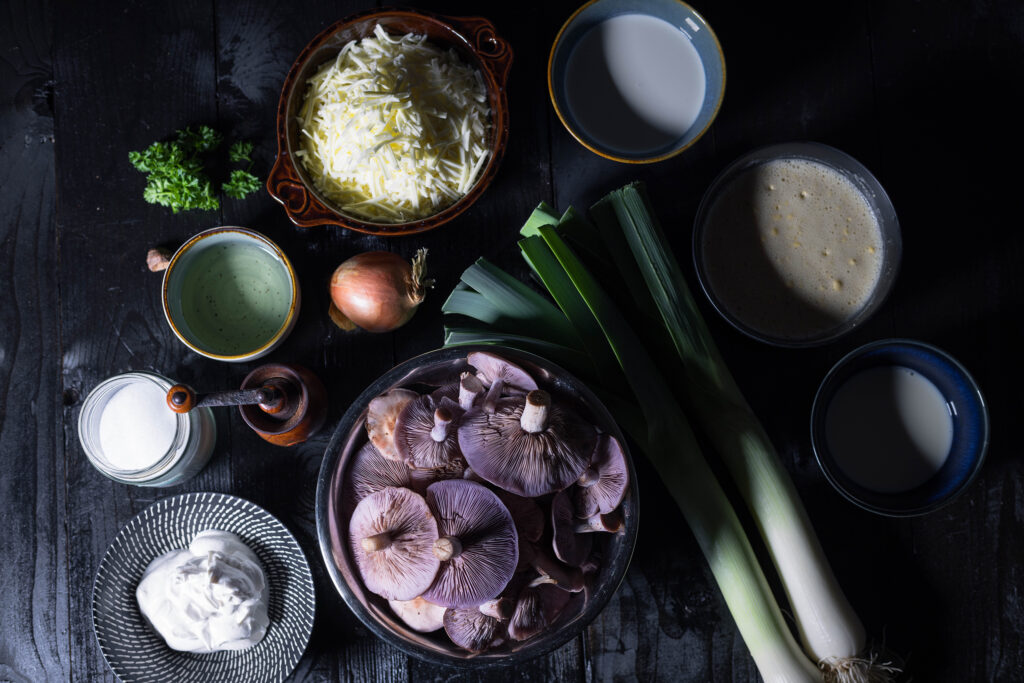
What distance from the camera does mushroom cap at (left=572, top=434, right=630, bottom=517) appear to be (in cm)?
91

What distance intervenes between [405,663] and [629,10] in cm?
130

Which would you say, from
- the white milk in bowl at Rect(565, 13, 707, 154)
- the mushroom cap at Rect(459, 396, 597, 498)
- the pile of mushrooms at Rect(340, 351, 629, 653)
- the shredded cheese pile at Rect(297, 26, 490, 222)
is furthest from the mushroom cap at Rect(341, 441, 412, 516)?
the white milk in bowl at Rect(565, 13, 707, 154)

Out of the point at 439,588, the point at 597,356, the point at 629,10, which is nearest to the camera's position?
the point at 439,588

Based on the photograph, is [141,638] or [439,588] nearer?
[439,588]

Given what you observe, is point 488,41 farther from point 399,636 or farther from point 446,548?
point 399,636

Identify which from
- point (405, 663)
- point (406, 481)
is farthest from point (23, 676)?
point (406, 481)

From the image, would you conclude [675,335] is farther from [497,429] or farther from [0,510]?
[0,510]

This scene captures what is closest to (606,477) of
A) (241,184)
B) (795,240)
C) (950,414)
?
(795,240)

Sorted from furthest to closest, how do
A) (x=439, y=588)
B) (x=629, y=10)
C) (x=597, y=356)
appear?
(x=629, y=10) → (x=597, y=356) → (x=439, y=588)

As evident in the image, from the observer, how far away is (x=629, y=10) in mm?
1267

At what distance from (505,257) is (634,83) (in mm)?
411

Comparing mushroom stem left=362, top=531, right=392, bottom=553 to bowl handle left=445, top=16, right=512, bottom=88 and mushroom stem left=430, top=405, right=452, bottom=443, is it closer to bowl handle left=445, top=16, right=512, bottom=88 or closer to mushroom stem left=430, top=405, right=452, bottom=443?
mushroom stem left=430, top=405, right=452, bottom=443

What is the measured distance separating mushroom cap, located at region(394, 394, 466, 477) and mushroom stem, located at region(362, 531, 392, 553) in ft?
0.39

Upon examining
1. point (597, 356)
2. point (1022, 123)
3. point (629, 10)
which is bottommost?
point (597, 356)
